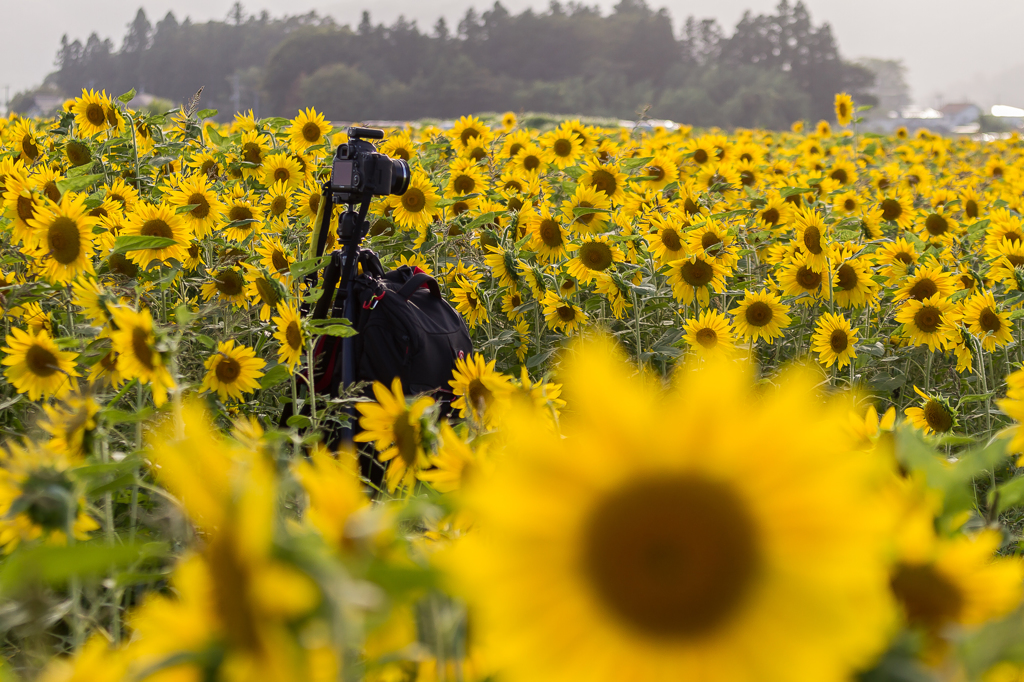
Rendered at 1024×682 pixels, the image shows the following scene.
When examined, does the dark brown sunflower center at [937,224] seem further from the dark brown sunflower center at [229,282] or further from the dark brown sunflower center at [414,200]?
the dark brown sunflower center at [229,282]

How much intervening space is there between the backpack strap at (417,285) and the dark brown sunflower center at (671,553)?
1642mm

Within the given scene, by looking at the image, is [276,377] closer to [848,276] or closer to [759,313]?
[759,313]

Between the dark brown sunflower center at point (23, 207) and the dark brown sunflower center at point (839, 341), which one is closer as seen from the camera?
the dark brown sunflower center at point (23, 207)

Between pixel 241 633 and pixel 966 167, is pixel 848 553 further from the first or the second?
pixel 966 167

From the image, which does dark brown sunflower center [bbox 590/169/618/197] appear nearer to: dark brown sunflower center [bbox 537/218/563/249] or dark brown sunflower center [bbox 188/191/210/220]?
dark brown sunflower center [bbox 537/218/563/249]

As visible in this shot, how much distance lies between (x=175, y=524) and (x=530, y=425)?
151mm

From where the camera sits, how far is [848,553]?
0.30 metres

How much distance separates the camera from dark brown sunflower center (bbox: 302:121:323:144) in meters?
3.24

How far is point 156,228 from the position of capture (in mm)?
1696

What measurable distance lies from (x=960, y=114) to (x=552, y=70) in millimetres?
27546

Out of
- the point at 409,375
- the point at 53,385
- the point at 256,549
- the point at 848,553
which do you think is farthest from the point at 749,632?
the point at 409,375

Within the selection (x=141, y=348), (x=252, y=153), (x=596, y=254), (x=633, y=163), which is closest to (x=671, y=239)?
(x=596, y=254)

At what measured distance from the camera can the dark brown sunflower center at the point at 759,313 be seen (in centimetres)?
243

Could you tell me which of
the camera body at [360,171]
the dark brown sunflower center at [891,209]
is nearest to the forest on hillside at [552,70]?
the dark brown sunflower center at [891,209]
